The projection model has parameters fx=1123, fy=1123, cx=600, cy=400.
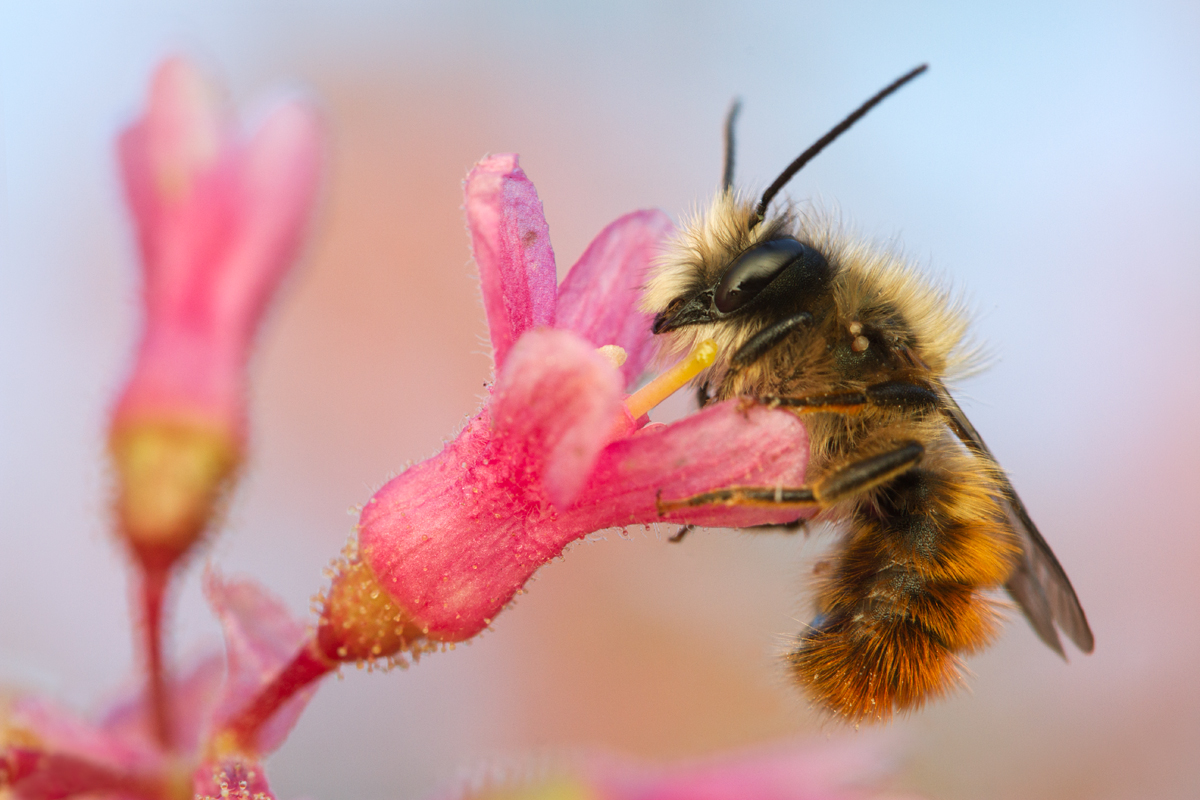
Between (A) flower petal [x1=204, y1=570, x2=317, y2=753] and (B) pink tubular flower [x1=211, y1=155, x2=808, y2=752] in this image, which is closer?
(B) pink tubular flower [x1=211, y1=155, x2=808, y2=752]

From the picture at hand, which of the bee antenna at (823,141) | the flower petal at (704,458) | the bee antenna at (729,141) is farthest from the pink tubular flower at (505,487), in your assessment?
the bee antenna at (729,141)

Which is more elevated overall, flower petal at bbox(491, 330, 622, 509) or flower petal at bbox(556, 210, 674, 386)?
flower petal at bbox(556, 210, 674, 386)

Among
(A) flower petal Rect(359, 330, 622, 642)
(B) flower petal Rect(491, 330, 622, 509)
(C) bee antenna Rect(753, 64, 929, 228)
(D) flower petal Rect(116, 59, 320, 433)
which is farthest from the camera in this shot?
(D) flower petal Rect(116, 59, 320, 433)

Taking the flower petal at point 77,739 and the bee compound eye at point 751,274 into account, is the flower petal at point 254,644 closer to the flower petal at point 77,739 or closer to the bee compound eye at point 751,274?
the flower petal at point 77,739

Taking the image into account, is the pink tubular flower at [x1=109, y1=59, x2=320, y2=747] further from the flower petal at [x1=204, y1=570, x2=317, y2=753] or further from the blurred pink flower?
the blurred pink flower

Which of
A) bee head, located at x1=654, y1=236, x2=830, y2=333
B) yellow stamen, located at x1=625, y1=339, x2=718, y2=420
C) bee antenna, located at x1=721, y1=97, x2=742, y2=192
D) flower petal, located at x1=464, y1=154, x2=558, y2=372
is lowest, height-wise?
yellow stamen, located at x1=625, y1=339, x2=718, y2=420

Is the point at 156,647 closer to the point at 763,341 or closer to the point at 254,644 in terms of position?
the point at 254,644

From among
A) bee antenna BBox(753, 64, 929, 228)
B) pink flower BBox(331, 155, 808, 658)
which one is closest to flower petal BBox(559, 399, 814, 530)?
pink flower BBox(331, 155, 808, 658)

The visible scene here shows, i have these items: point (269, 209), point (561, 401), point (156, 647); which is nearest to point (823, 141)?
point (561, 401)

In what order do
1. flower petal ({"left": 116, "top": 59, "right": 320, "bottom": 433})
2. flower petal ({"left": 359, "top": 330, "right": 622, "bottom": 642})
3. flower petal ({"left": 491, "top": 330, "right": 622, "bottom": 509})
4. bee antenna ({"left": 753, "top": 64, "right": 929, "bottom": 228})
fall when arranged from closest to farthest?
flower petal ({"left": 491, "top": 330, "right": 622, "bottom": 509}) → flower petal ({"left": 359, "top": 330, "right": 622, "bottom": 642}) → bee antenna ({"left": 753, "top": 64, "right": 929, "bottom": 228}) → flower petal ({"left": 116, "top": 59, "right": 320, "bottom": 433})
